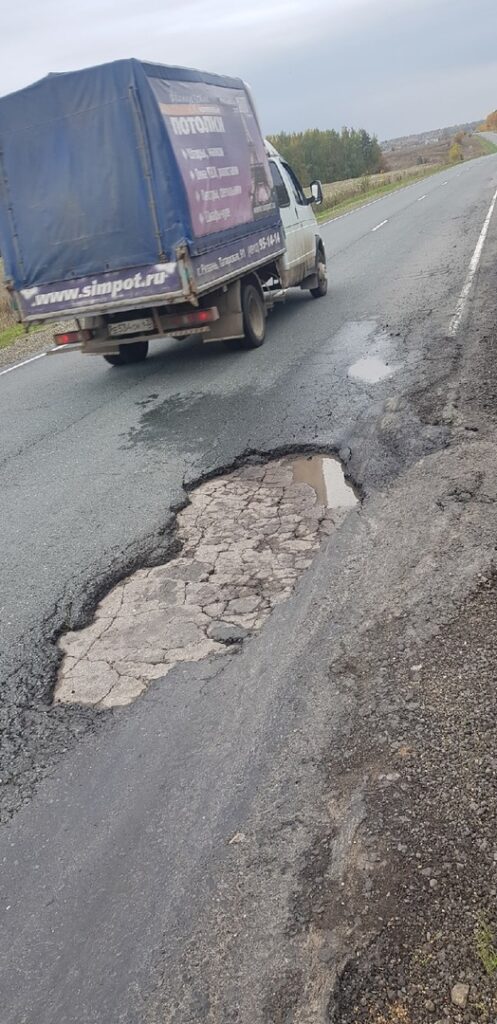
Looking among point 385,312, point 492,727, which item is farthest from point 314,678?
point 385,312

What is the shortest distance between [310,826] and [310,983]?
59 cm

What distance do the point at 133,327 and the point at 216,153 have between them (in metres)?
2.28

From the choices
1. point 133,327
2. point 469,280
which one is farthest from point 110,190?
point 469,280

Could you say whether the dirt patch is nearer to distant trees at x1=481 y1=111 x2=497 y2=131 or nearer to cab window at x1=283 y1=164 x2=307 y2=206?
cab window at x1=283 y1=164 x2=307 y2=206

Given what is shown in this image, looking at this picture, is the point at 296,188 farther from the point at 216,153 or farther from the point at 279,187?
the point at 216,153

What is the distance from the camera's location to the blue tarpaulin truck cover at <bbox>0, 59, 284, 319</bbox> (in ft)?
26.2

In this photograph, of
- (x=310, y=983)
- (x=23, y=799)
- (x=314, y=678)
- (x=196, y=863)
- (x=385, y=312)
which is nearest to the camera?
(x=310, y=983)

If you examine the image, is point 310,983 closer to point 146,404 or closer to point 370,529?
point 370,529

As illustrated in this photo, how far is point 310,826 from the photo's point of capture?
2.80 meters

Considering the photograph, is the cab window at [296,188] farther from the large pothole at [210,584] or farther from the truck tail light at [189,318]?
the large pothole at [210,584]

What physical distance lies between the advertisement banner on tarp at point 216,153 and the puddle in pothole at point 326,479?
11.5 ft

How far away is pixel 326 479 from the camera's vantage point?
232 inches

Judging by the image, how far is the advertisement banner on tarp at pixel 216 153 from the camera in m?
8.28

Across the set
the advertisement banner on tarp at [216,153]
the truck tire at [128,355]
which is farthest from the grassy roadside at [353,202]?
the truck tire at [128,355]
